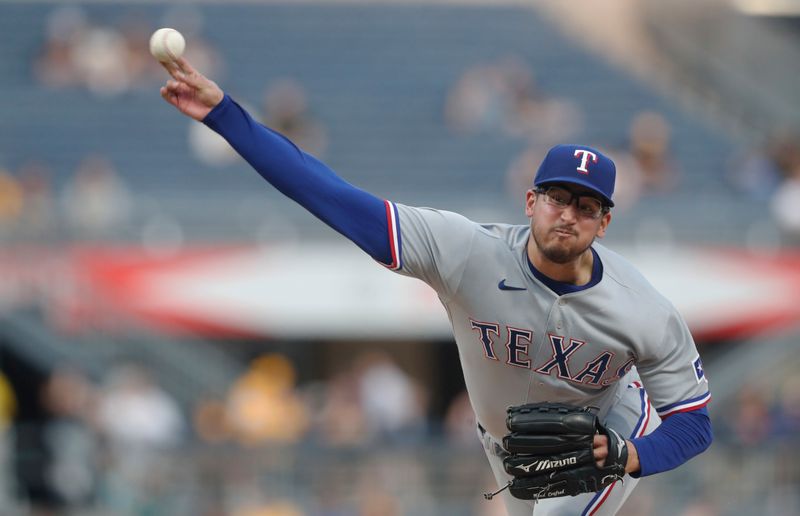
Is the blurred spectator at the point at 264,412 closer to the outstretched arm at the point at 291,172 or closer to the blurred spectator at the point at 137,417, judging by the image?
the blurred spectator at the point at 137,417

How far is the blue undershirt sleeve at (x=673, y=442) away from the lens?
5.04 metres

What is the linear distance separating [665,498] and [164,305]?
484 cm

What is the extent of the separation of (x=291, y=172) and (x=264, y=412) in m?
7.66

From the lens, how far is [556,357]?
202 inches

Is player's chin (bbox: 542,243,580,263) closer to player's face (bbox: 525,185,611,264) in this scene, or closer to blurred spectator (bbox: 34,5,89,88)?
player's face (bbox: 525,185,611,264)

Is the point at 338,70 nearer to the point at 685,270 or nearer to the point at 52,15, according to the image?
the point at 52,15

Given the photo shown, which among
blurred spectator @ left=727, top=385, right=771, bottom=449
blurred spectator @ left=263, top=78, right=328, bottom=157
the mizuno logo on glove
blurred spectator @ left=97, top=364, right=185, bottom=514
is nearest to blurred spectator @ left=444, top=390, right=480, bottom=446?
blurred spectator @ left=727, top=385, right=771, bottom=449

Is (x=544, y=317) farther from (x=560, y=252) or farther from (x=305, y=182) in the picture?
(x=305, y=182)

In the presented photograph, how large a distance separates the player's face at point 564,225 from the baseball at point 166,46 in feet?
4.33

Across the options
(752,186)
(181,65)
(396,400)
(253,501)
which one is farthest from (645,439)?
(752,186)

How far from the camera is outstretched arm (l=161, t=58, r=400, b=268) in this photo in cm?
480

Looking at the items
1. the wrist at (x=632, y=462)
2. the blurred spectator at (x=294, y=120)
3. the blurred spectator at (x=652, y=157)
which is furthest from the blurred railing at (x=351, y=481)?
the wrist at (x=632, y=462)

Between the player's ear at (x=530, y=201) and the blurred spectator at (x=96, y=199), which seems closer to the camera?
the player's ear at (x=530, y=201)

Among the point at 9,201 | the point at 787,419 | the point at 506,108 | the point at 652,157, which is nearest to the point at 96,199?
the point at 9,201
